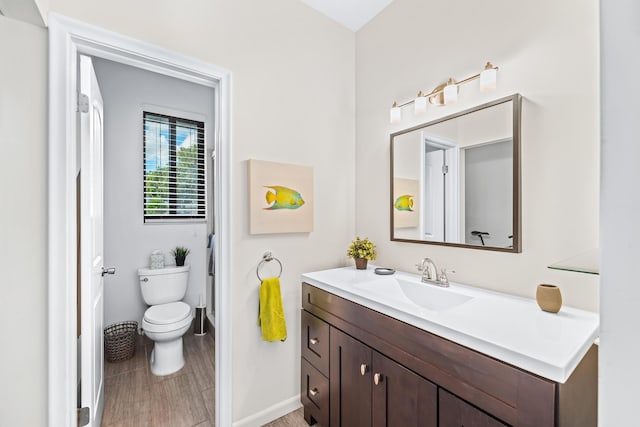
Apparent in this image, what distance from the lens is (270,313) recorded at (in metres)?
1.72

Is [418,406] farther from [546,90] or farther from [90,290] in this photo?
[90,290]

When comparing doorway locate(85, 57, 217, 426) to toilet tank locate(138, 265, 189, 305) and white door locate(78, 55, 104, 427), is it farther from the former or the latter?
white door locate(78, 55, 104, 427)

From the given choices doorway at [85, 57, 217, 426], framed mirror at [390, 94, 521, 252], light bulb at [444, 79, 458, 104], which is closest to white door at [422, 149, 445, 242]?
framed mirror at [390, 94, 521, 252]

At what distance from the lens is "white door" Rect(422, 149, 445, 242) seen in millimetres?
1676

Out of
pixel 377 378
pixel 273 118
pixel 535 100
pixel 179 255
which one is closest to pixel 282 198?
pixel 273 118

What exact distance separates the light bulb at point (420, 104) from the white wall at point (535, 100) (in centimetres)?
7

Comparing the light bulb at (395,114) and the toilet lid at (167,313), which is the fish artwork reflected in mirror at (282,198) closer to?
the light bulb at (395,114)

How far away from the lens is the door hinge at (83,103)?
4.34ft

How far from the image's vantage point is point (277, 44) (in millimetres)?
1853

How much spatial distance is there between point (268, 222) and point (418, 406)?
1169 mm

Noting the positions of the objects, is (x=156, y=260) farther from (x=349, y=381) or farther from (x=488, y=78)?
(x=488, y=78)

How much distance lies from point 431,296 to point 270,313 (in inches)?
35.8
